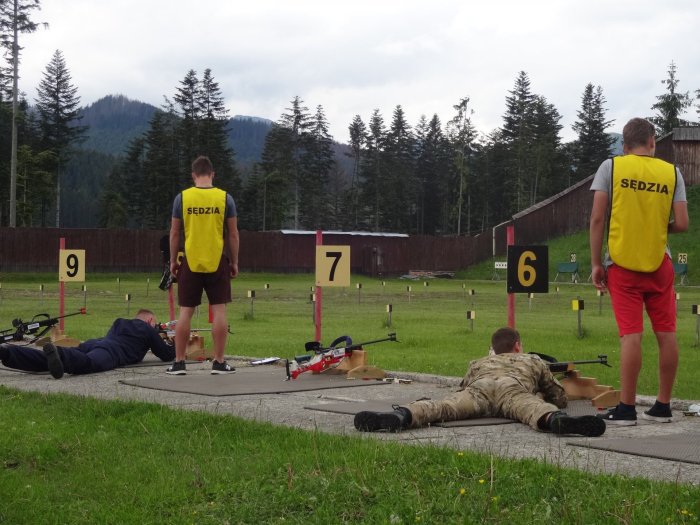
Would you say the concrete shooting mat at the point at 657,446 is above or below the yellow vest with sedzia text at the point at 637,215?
below

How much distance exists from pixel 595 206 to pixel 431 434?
2.04 metres

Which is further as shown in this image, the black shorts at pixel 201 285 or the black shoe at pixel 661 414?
the black shorts at pixel 201 285

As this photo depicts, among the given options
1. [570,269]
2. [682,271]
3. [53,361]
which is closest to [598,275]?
[53,361]

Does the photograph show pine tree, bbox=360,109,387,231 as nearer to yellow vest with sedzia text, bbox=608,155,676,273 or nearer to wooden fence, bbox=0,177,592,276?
wooden fence, bbox=0,177,592,276

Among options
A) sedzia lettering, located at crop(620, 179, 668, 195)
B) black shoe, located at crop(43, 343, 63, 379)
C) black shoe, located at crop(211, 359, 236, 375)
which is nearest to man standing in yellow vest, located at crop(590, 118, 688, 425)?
sedzia lettering, located at crop(620, 179, 668, 195)

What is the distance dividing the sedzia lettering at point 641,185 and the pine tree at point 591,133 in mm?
96498

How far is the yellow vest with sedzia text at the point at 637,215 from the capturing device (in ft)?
22.0

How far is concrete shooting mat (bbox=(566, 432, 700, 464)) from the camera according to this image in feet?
17.2

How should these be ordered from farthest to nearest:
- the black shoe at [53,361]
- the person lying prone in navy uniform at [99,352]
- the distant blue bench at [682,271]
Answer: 1. the distant blue bench at [682,271]
2. the person lying prone in navy uniform at [99,352]
3. the black shoe at [53,361]

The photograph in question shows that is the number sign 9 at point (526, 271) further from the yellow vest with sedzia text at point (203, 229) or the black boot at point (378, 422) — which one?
the black boot at point (378, 422)

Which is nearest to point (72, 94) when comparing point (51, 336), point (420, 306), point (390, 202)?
point (390, 202)

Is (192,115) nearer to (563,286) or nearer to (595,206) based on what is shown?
(563,286)

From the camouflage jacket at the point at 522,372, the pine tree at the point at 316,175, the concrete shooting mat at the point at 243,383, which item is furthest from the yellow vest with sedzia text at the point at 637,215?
the pine tree at the point at 316,175

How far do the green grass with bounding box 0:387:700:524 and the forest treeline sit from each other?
79275 mm
